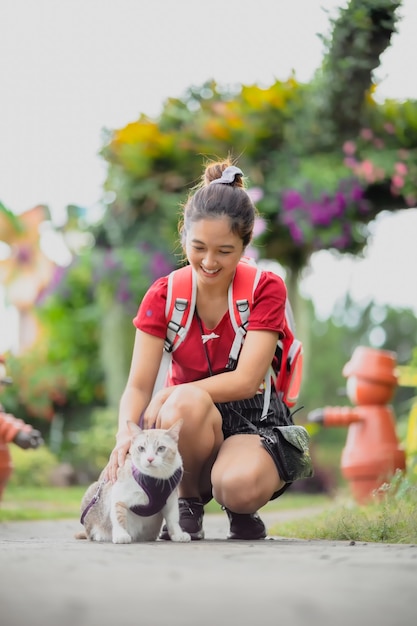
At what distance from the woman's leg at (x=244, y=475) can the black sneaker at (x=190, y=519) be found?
126 mm

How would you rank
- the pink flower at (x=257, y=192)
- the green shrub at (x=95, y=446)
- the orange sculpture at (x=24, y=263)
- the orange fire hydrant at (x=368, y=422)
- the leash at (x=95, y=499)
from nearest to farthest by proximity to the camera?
the leash at (x=95, y=499)
the orange fire hydrant at (x=368, y=422)
the pink flower at (x=257, y=192)
the green shrub at (x=95, y=446)
the orange sculpture at (x=24, y=263)

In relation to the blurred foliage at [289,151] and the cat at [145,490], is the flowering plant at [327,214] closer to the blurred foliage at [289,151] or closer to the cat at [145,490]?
the blurred foliage at [289,151]

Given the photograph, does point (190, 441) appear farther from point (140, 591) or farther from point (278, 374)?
point (140, 591)

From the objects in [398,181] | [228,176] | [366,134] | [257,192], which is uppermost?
[366,134]

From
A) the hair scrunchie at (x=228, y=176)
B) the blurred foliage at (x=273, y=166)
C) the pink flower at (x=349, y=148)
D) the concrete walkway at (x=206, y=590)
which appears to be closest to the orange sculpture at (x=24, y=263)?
the blurred foliage at (x=273, y=166)

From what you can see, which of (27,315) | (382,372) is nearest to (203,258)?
(382,372)

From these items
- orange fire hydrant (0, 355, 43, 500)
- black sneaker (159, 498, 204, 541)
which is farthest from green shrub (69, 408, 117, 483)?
black sneaker (159, 498, 204, 541)

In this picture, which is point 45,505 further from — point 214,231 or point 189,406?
point 214,231

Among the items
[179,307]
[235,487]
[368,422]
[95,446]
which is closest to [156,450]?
[235,487]

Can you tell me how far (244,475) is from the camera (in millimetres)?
3051

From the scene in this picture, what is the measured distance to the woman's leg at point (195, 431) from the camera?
10.0 feet

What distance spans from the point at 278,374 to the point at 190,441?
1.59ft

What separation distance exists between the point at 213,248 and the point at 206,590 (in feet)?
5.31

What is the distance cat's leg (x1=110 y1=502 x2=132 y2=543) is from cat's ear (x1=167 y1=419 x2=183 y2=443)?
0.28 m
